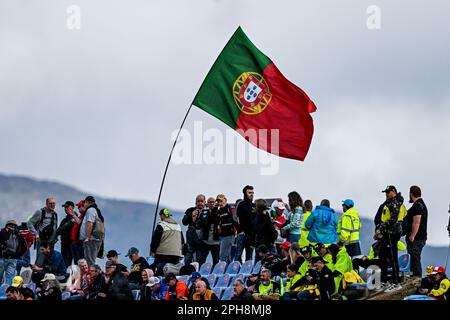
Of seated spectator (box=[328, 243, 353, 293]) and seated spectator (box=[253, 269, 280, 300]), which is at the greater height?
seated spectator (box=[328, 243, 353, 293])

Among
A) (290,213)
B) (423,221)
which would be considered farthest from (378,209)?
(290,213)

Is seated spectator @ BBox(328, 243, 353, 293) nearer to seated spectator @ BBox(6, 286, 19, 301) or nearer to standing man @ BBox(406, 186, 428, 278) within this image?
standing man @ BBox(406, 186, 428, 278)

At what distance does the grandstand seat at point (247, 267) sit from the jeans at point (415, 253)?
3.19 meters

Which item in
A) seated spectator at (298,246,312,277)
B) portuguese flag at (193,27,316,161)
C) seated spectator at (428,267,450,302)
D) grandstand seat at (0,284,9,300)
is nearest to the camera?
seated spectator at (428,267,450,302)

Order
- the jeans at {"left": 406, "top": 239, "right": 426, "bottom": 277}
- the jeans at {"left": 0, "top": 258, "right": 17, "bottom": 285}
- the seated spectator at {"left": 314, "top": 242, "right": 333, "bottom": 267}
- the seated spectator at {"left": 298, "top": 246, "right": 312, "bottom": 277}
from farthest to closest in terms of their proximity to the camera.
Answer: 1. the jeans at {"left": 0, "top": 258, "right": 17, "bottom": 285}
2. the jeans at {"left": 406, "top": 239, "right": 426, "bottom": 277}
3. the seated spectator at {"left": 314, "top": 242, "right": 333, "bottom": 267}
4. the seated spectator at {"left": 298, "top": 246, "right": 312, "bottom": 277}

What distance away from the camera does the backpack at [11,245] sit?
29453mm

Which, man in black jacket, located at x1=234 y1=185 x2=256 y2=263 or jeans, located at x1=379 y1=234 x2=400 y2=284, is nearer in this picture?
jeans, located at x1=379 y1=234 x2=400 y2=284

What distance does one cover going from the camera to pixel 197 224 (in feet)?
95.6

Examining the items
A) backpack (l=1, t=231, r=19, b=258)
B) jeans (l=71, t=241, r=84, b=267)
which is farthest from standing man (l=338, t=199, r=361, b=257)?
backpack (l=1, t=231, r=19, b=258)

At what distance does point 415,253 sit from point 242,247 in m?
4.25

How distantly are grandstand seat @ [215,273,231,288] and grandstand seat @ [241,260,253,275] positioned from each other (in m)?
0.32

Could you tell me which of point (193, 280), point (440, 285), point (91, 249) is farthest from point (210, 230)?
point (440, 285)

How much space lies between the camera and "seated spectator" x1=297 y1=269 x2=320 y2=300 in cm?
2459

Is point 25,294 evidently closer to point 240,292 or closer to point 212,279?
point 240,292
